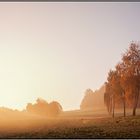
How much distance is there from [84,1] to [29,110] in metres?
8.18

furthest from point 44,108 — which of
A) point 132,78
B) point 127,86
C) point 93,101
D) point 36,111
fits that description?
point 132,78

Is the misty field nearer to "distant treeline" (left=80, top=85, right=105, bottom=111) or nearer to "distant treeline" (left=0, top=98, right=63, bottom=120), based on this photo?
"distant treeline" (left=0, top=98, right=63, bottom=120)

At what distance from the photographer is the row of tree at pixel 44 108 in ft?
72.8

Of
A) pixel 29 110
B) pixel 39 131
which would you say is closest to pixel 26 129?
pixel 39 131

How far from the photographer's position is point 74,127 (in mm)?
19766

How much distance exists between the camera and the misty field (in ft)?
62.2

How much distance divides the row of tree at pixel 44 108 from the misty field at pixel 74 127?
2.24 ft

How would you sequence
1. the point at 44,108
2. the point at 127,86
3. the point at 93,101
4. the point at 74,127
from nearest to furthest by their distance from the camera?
the point at 74,127 < the point at 127,86 < the point at 44,108 < the point at 93,101

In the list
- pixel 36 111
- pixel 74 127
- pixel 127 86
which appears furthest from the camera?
pixel 36 111

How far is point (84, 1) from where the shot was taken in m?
19.8

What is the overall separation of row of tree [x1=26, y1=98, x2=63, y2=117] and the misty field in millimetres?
684

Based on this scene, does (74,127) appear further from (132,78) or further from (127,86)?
(132,78)

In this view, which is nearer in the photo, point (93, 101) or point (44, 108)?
point (44, 108)

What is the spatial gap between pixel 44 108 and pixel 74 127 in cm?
621
